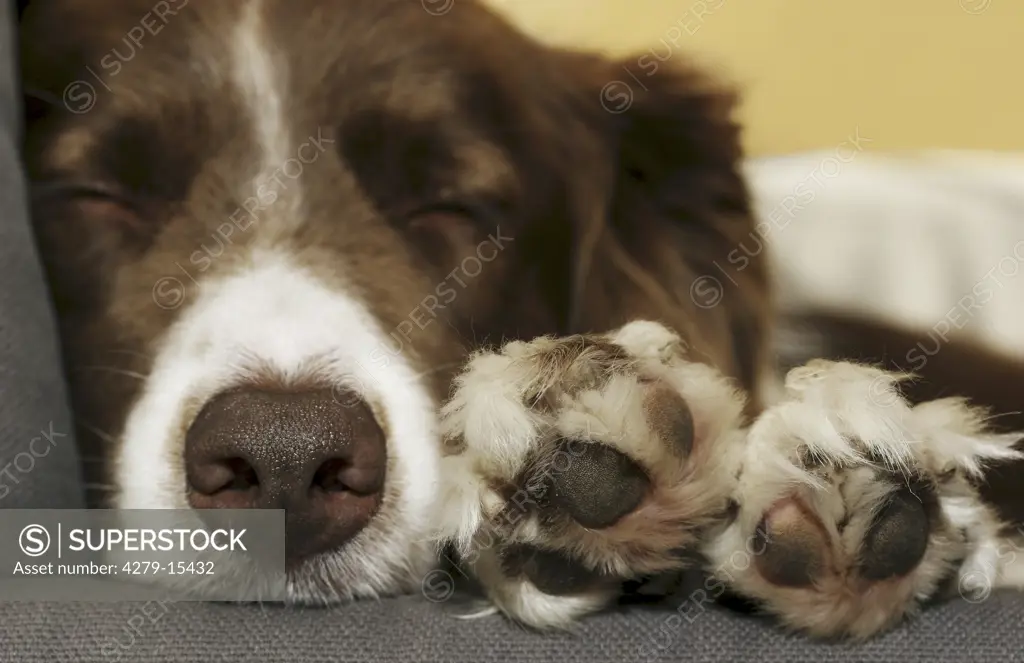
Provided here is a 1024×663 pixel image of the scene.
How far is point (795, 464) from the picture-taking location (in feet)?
2.60

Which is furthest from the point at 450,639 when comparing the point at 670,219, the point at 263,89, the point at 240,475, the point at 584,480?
the point at 670,219

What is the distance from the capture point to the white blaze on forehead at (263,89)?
1236mm

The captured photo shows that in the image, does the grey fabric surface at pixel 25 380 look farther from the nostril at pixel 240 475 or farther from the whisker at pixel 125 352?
the nostril at pixel 240 475

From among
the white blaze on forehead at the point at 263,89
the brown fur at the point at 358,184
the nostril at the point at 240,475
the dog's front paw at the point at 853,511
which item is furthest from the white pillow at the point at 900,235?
the nostril at the point at 240,475

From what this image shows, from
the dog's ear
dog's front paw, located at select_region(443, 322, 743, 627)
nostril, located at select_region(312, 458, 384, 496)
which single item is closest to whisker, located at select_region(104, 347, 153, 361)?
nostril, located at select_region(312, 458, 384, 496)

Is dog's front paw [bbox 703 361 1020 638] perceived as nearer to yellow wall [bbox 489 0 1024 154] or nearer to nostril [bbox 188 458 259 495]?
nostril [bbox 188 458 259 495]

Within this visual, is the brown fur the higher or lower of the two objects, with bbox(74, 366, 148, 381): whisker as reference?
higher

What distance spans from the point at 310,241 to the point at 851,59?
3.93ft

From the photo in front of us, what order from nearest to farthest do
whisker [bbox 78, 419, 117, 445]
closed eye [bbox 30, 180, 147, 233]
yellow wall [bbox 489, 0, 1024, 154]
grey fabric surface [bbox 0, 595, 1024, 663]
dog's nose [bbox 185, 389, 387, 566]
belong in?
grey fabric surface [bbox 0, 595, 1024, 663] → dog's nose [bbox 185, 389, 387, 566] → whisker [bbox 78, 419, 117, 445] → closed eye [bbox 30, 180, 147, 233] → yellow wall [bbox 489, 0, 1024, 154]

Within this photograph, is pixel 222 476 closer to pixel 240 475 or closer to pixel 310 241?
pixel 240 475

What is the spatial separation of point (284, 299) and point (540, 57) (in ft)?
2.41

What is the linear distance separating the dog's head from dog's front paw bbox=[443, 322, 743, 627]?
138 millimetres

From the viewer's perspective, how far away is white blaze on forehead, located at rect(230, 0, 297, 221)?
1.24 metres

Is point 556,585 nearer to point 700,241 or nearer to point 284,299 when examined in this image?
point 284,299
